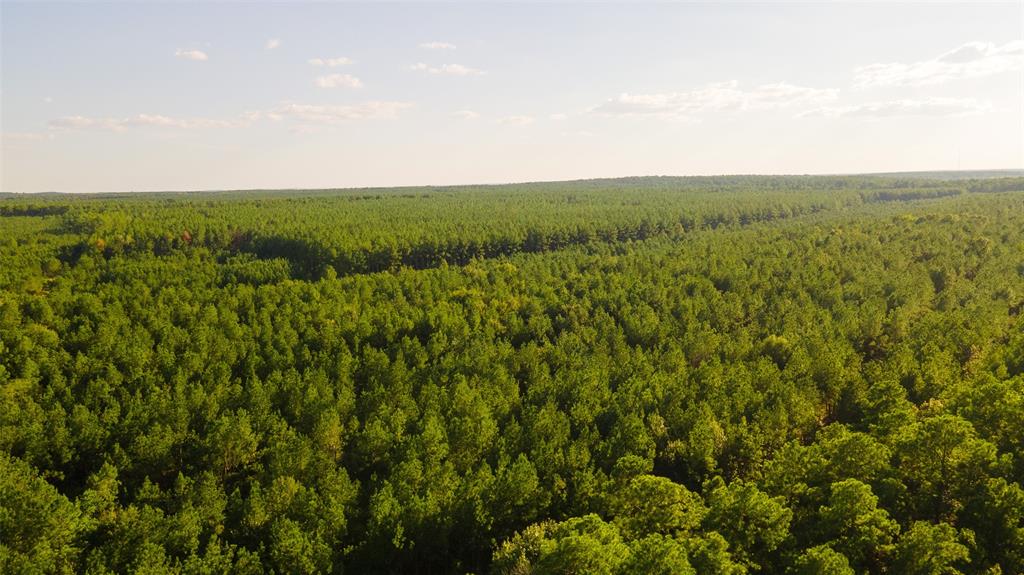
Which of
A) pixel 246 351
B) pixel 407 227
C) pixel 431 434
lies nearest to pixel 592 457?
pixel 431 434

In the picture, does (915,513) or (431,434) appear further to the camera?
(431,434)

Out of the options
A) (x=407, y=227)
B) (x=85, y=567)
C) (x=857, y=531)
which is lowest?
(x=85, y=567)

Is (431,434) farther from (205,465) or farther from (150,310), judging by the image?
(150,310)

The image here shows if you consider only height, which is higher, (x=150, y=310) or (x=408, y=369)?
(x=150, y=310)

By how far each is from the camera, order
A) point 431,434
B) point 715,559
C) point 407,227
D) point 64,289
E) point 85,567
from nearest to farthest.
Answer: point 715,559
point 85,567
point 431,434
point 64,289
point 407,227

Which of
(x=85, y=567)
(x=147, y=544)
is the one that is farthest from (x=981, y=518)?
(x=85, y=567)

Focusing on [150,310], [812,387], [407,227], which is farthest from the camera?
[407,227]
